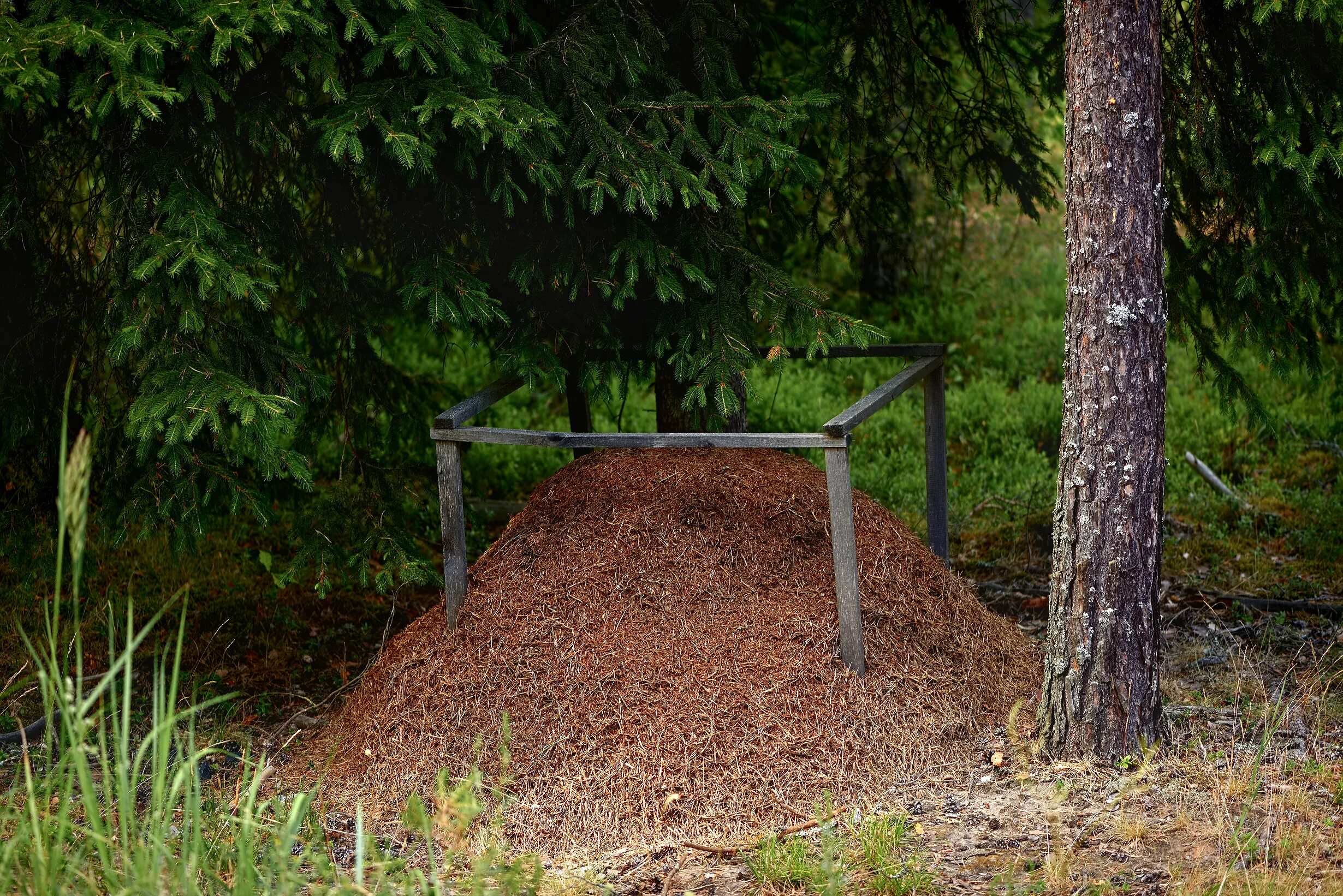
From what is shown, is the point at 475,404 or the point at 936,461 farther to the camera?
the point at 936,461

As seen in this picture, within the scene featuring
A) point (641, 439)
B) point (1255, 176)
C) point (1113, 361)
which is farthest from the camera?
point (1255, 176)

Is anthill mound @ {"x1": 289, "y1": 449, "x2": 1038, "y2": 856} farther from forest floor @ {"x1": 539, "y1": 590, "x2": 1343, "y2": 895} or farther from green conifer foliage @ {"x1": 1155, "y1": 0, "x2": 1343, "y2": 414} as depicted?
green conifer foliage @ {"x1": 1155, "y1": 0, "x2": 1343, "y2": 414}

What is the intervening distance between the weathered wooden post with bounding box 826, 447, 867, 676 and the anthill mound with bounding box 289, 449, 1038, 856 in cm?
9

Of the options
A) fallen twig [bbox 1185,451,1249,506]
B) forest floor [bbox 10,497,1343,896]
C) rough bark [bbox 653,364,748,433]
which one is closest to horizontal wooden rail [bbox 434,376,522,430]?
rough bark [bbox 653,364,748,433]

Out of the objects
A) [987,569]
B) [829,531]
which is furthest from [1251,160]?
[987,569]

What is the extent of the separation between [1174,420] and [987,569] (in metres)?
3.51

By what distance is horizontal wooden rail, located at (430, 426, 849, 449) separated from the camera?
195 inches

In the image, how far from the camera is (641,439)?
16.9 feet

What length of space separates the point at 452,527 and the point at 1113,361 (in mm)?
3008

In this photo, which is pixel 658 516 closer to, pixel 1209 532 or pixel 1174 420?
pixel 1209 532

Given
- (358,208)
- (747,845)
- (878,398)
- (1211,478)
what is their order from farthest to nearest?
1. (1211,478)
2. (358,208)
3. (878,398)
4. (747,845)

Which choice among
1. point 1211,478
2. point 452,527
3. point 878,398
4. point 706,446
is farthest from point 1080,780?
point 1211,478

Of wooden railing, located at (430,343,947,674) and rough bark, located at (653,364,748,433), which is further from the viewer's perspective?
rough bark, located at (653,364,748,433)

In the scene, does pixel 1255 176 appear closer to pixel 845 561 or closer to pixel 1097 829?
pixel 845 561
